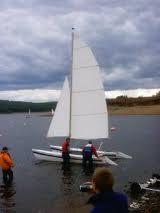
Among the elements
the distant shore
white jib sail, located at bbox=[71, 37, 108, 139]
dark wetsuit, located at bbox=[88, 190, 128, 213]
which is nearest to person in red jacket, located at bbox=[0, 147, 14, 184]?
white jib sail, located at bbox=[71, 37, 108, 139]

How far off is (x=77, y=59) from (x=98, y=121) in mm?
5362

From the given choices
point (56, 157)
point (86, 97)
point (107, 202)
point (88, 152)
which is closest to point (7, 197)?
point (88, 152)

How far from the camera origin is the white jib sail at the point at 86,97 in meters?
30.3

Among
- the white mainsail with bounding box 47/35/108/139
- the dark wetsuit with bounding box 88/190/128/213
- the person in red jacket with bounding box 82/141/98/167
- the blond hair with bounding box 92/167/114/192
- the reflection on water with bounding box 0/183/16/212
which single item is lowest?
the reflection on water with bounding box 0/183/16/212

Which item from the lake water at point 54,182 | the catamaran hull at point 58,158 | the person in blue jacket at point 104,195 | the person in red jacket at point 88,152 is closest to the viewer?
the person in blue jacket at point 104,195

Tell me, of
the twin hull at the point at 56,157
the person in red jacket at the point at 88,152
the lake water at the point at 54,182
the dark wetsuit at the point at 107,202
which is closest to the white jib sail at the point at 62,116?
the twin hull at the point at 56,157

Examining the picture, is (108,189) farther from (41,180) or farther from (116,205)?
(41,180)

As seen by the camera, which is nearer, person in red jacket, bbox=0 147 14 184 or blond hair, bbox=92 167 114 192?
blond hair, bbox=92 167 114 192

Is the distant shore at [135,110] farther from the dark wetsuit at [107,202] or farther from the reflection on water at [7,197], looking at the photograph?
the dark wetsuit at [107,202]

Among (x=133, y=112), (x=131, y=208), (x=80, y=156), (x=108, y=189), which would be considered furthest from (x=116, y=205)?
(x=133, y=112)

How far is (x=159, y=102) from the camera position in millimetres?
163000

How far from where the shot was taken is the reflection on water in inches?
735

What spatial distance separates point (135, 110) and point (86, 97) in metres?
131

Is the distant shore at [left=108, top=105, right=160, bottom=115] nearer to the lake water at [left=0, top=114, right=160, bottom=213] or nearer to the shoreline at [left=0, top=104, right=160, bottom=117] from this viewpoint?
the shoreline at [left=0, top=104, right=160, bottom=117]
